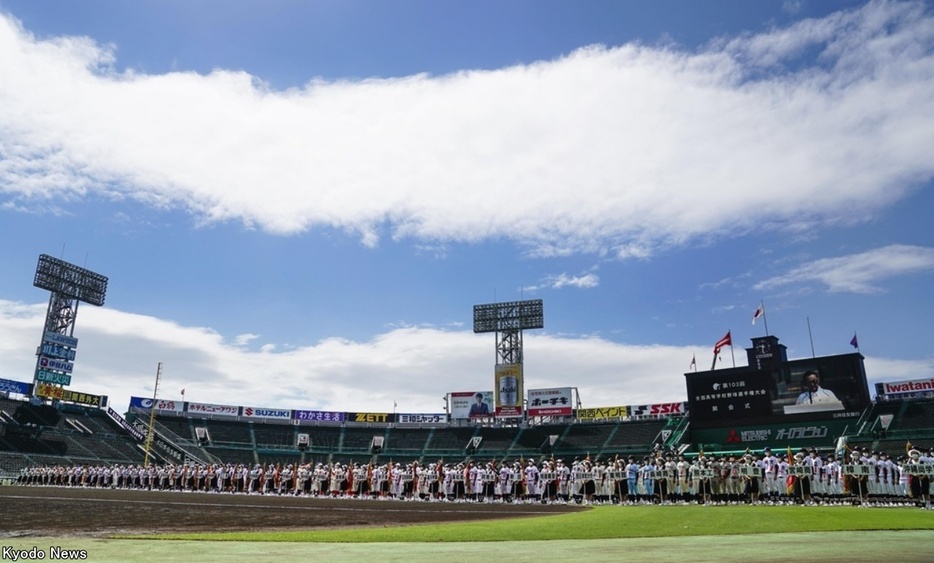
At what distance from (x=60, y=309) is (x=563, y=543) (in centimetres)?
7191

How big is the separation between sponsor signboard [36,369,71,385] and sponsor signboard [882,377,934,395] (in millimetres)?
78273

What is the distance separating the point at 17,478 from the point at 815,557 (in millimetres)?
59827

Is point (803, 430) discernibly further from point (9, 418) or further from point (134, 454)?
point (9, 418)

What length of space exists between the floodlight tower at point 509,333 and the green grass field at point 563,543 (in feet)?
185

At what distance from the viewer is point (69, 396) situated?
64.4 meters

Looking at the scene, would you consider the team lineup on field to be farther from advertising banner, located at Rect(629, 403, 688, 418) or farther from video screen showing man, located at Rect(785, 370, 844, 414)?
advertising banner, located at Rect(629, 403, 688, 418)

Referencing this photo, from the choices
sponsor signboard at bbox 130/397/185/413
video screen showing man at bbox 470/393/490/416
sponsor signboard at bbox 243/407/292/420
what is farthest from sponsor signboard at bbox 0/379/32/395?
video screen showing man at bbox 470/393/490/416

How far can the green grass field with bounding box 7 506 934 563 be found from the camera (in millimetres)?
6512

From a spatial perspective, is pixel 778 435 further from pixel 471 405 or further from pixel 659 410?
pixel 471 405

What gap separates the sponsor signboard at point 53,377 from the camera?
204 ft

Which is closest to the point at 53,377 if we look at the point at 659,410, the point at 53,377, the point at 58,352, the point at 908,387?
the point at 53,377

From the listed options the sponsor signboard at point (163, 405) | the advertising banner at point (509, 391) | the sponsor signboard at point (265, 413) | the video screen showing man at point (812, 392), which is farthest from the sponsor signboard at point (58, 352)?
the video screen showing man at point (812, 392)

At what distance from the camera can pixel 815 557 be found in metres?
6.31

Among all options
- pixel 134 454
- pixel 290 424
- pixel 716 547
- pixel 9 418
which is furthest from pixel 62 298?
pixel 716 547
